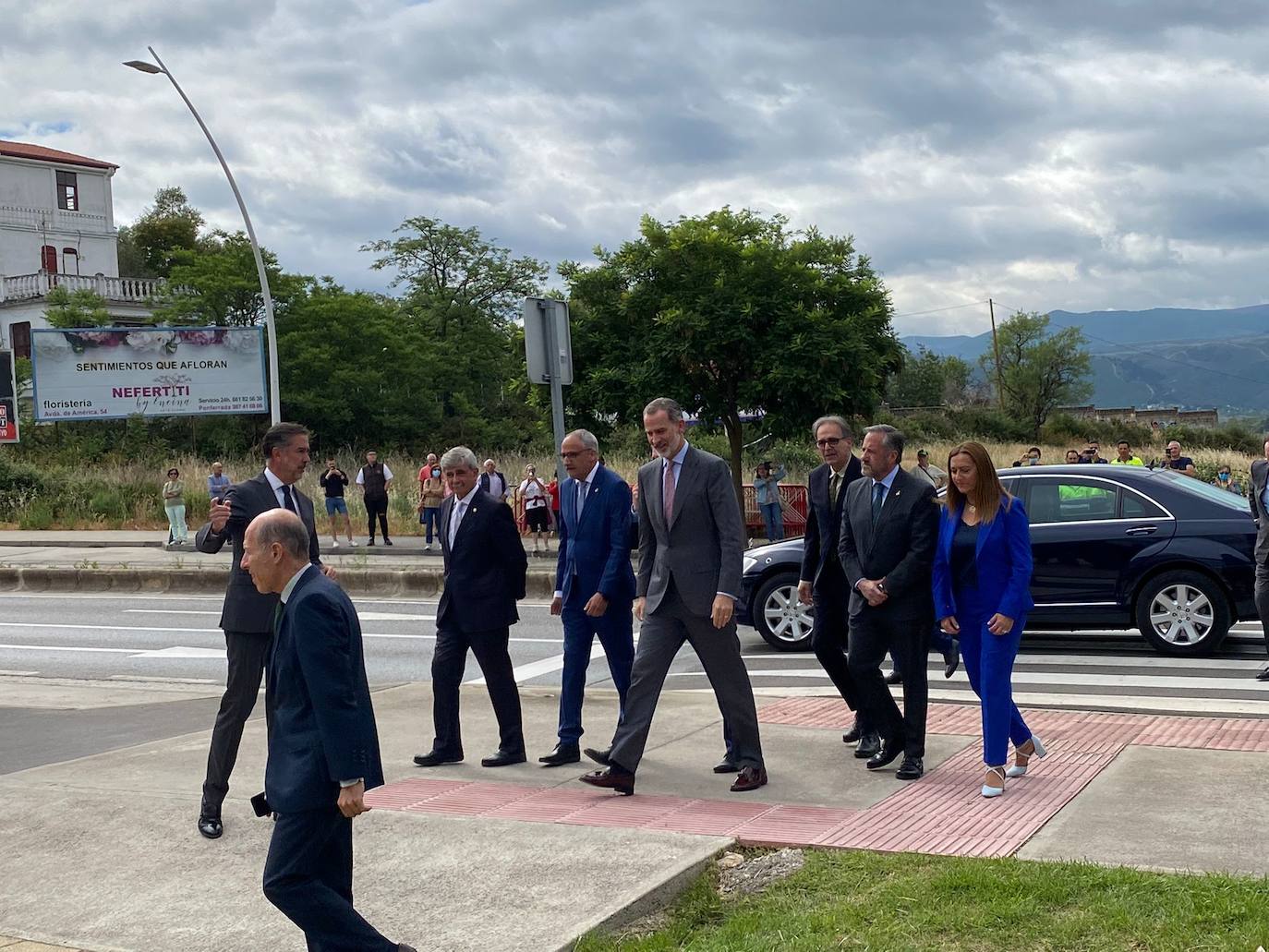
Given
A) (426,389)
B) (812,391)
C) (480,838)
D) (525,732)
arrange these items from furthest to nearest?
(426,389) → (812,391) → (525,732) → (480,838)

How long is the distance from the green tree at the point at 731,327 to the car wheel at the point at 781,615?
1021 cm

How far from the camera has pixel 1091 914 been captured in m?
4.62

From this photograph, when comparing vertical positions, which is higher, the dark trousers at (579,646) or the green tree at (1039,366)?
the green tree at (1039,366)

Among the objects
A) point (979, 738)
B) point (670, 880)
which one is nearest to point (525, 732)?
point (979, 738)

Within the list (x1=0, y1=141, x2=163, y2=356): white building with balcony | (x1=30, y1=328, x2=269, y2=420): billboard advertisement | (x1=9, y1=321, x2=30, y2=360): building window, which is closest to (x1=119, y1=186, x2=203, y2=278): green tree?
(x1=0, y1=141, x2=163, y2=356): white building with balcony

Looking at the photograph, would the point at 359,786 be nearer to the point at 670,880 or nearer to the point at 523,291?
the point at 670,880

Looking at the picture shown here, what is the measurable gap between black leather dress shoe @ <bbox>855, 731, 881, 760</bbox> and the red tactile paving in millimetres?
379

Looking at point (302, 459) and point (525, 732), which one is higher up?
point (302, 459)

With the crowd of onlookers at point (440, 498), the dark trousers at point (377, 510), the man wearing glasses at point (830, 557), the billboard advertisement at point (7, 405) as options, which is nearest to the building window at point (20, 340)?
the billboard advertisement at point (7, 405)

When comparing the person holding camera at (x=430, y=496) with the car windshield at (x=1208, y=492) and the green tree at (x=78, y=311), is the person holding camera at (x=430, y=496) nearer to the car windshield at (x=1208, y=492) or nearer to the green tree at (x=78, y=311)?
the car windshield at (x=1208, y=492)

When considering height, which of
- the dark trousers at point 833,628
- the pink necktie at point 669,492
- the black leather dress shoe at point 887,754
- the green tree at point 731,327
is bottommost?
the black leather dress shoe at point 887,754

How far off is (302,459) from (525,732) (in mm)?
2873

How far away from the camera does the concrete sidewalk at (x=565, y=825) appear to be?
17.0 ft

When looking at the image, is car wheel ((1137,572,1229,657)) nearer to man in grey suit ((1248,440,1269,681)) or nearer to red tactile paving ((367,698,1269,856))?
man in grey suit ((1248,440,1269,681))
